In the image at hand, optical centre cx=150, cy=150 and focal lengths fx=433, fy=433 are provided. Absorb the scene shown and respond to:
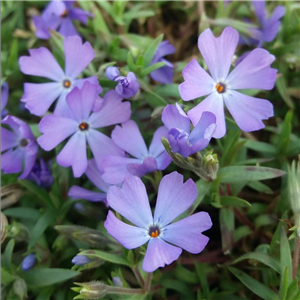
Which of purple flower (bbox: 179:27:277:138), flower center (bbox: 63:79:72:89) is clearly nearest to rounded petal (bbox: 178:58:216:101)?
purple flower (bbox: 179:27:277:138)

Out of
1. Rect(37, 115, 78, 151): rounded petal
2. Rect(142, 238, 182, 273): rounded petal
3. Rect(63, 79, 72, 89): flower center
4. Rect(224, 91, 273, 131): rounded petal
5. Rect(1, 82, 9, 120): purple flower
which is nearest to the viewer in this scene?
Rect(142, 238, 182, 273): rounded petal

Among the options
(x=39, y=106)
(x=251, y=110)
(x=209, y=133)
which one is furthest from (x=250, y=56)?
(x=39, y=106)

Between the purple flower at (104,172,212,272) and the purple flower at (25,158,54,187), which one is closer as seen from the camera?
the purple flower at (104,172,212,272)

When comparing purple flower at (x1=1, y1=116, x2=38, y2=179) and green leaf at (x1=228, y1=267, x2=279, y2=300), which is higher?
purple flower at (x1=1, y1=116, x2=38, y2=179)

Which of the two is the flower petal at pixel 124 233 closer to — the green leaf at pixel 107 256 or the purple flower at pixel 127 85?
the green leaf at pixel 107 256

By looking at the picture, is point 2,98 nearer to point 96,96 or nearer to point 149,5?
point 96,96

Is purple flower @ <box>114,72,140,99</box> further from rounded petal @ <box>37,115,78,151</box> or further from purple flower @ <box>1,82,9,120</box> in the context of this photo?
purple flower @ <box>1,82,9,120</box>

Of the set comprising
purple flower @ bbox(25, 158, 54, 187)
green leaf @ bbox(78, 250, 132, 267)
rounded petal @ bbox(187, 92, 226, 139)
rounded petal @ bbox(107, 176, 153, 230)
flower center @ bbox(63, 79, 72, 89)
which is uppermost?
rounded petal @ bbox(187, 92, 226, 139)

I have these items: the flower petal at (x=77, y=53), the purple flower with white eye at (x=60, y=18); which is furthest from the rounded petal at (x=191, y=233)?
the purple flower with white eye at (x=60, y=18)
